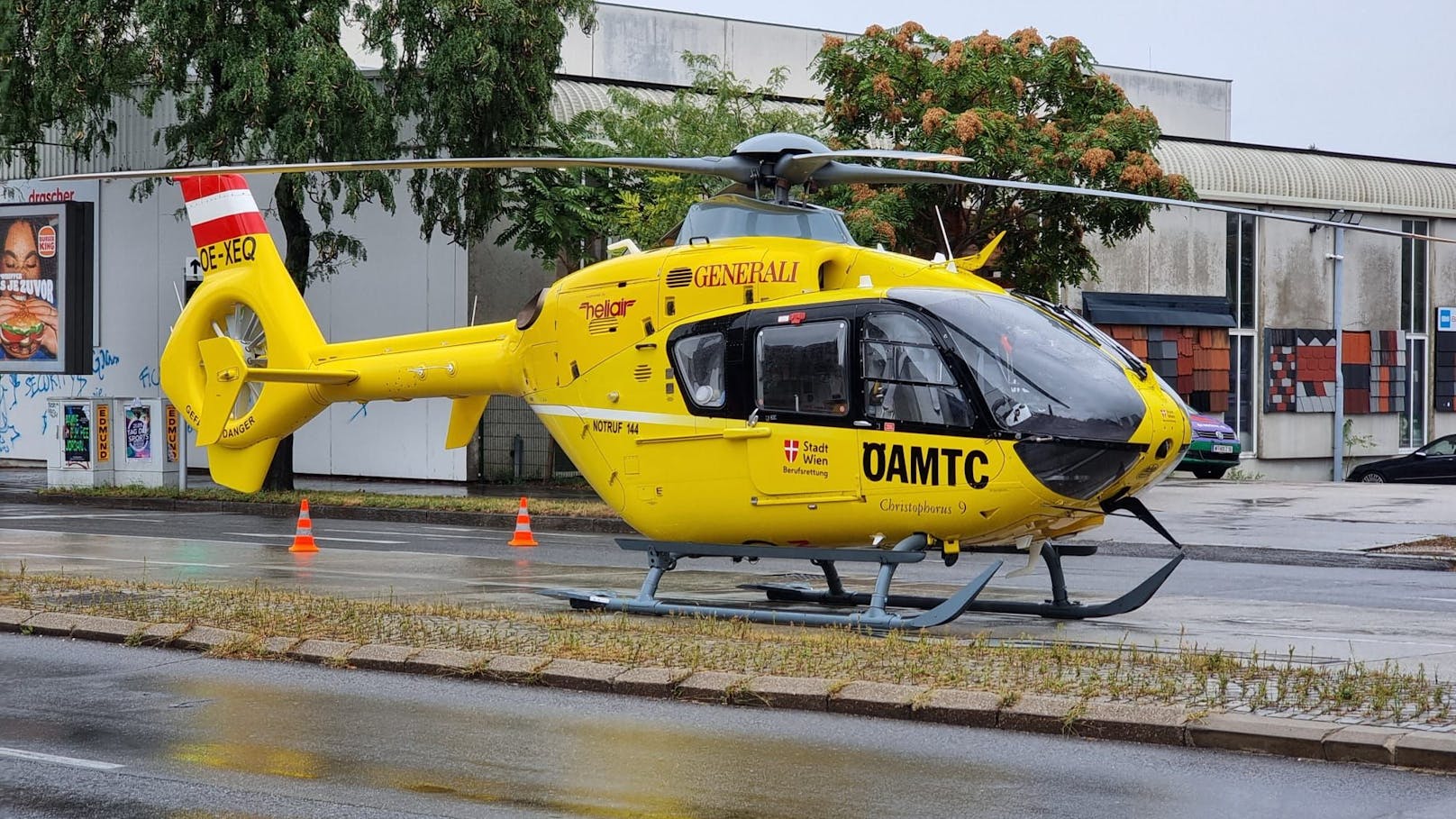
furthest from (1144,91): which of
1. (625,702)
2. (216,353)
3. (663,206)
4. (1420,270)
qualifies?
(625,702)

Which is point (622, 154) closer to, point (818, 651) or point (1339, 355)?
point (1339, 355)

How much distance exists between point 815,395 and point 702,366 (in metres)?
1.08

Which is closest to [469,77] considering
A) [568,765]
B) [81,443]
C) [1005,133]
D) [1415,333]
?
[1005,133]

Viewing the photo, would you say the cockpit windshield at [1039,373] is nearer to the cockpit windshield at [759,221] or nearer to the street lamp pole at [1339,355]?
the cockpit windshield at [759,221]

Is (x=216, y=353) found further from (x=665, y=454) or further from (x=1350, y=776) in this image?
(x=1350, y=776)

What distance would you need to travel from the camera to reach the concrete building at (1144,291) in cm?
3256

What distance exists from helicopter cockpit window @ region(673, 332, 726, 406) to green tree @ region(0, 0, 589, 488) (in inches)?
547

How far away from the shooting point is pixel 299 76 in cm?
2494

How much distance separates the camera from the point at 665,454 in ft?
42.9

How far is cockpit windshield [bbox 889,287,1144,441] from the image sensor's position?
36.7ft

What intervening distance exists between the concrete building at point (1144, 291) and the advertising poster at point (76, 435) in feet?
15.8

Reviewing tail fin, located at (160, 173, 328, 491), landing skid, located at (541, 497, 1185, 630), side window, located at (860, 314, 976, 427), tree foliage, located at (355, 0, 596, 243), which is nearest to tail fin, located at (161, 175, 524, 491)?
tail fin, located at (160, 173, 328, 491)

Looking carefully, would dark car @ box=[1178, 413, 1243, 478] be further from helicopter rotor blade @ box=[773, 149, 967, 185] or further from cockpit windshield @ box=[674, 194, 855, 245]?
helicopter rotor blade @ box=[773, 149, 967, 185]

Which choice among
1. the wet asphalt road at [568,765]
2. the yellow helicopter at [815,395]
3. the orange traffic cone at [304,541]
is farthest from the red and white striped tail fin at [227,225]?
the wet asphalt road at [568,765]
